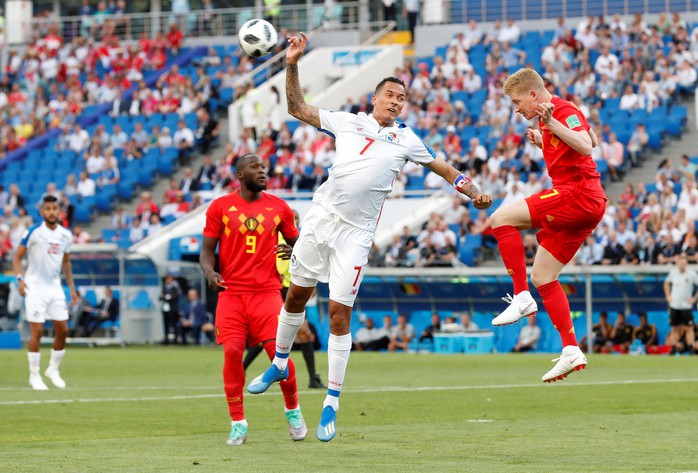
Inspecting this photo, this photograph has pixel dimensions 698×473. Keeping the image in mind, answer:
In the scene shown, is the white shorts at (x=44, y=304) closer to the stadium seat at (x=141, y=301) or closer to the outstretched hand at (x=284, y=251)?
the outstretched hand at (x=284, y=251)

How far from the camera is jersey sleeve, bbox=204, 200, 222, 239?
1135cm

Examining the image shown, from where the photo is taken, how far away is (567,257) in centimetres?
1048

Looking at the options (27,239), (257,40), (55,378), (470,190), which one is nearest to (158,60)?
(27,239)

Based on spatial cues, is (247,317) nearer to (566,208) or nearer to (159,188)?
(566,208)

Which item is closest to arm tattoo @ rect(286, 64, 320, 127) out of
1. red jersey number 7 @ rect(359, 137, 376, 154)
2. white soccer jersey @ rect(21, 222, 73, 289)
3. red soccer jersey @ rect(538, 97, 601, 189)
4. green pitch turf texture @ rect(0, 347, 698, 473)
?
red jersey number 7 @ rect(359, 137, 376, 154)

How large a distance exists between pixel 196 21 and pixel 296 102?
116ft

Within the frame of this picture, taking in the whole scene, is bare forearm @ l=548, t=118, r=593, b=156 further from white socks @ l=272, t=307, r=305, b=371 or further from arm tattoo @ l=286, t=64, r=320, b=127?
white socks @ l=272, t=307, r=305, b=371

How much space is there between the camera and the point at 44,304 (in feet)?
59.8

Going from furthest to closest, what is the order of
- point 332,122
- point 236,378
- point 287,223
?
point 287,223 < point 236,378 < point 332,122

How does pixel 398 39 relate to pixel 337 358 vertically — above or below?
above

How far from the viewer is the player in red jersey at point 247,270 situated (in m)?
11.1

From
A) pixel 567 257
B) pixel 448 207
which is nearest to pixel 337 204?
pixel 567 257

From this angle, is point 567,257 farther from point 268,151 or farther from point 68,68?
point 68,68

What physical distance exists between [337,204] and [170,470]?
2536 millimetres
